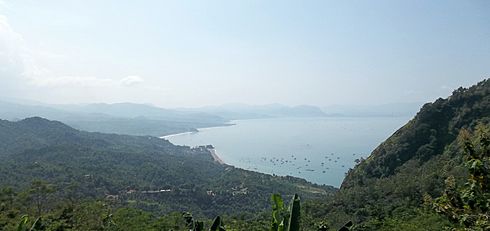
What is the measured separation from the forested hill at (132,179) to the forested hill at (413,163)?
43.3ft

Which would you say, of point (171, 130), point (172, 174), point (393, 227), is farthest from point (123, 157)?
point (171, 130)

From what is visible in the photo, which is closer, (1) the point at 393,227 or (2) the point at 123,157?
(1) the point at 393,227

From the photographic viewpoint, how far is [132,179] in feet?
164

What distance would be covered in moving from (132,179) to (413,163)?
33684 millimetres

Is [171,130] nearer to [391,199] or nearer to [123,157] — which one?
[123,157]

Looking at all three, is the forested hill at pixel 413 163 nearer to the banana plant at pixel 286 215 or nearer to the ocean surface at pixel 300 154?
the banana plant at pixel 286 215

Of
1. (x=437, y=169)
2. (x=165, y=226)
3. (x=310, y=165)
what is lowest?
(x=310, y=165)

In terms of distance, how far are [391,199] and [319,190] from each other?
83.5ft

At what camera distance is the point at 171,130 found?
16238 centimetres

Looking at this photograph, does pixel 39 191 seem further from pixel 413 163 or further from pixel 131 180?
pixel 131 180

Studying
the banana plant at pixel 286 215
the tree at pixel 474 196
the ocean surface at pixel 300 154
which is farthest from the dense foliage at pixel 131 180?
the tree at pixel 474 196

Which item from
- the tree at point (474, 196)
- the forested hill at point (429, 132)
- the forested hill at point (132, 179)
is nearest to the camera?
the tree at point (474, 196)

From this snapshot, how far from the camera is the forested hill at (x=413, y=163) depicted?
2230 centimetres

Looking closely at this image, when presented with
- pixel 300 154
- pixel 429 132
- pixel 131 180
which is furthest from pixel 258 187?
pixel 300 154
